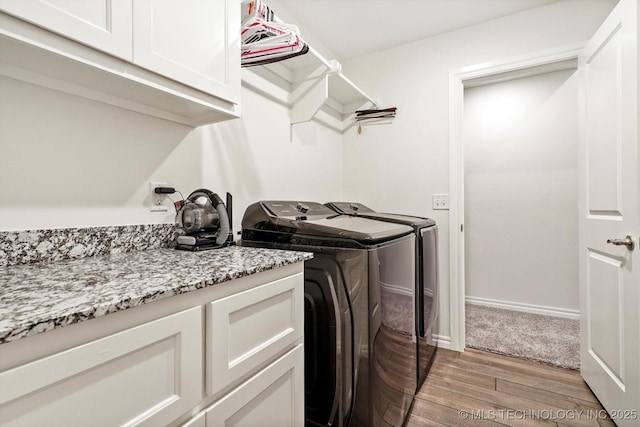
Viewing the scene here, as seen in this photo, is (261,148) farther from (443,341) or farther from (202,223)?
(443,341)

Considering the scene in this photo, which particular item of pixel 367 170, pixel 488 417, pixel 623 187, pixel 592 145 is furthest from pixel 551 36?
pixel 488 417

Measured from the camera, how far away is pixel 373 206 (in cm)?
269

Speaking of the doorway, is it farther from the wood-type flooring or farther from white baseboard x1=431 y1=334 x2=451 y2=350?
the wood-type flooring

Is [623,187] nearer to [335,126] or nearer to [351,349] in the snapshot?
[351,349]

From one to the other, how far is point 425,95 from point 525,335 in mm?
2190

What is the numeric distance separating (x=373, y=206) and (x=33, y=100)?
88.2 inches

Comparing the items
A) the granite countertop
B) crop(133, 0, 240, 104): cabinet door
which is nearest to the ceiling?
crop(133, 0, 240, 104): cabinet door

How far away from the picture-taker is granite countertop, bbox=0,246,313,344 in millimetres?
485

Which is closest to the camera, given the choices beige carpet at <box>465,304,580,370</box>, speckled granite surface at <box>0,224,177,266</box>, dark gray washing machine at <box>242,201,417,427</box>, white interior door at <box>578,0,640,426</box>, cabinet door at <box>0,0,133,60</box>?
cabinet door at <box>0,0,133,60</box>

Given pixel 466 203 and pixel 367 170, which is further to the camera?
pixel 466 203

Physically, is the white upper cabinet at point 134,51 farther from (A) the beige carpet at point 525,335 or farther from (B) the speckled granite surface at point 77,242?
(A) the beige carpet at point 525,335

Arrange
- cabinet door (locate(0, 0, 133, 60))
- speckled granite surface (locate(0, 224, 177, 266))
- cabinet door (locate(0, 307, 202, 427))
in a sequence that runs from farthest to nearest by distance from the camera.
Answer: speckled granite surface (locate(0, 224, 177, 266)) → cabinet door (locate(0, 0, 133, 60)) → cabinet door (locate(0, 307, 202, 427))

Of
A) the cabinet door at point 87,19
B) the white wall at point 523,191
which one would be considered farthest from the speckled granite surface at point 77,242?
the white wall at point 523,191

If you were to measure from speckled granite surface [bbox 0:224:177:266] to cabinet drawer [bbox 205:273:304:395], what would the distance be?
2.09 ft
